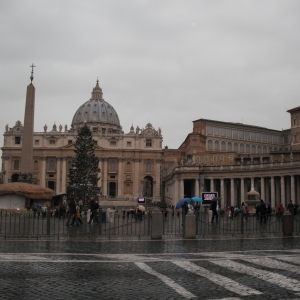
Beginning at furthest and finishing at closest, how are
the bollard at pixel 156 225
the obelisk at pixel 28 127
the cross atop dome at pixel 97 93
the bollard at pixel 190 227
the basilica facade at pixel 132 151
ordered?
1. the cross atop dome at pixel 97 93
2. the basilica facade at pixel 132 151
3. the obelisk at pixel 28 127
4. the bollard at pixel 190 227
5. the bollard at pixel 156 225

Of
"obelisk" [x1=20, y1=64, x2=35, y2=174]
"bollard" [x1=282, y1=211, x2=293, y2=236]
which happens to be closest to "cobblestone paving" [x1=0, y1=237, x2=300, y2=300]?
"bollard" [x1=282, y1=211, x2=293, y2=236]

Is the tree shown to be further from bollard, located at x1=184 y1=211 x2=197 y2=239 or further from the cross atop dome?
the cross atop dome

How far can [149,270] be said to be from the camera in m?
10.0

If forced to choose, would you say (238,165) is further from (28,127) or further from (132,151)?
(132,151)

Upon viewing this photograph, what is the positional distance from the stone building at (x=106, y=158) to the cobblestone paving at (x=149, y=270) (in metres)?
95.0

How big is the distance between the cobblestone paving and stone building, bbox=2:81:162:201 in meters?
95.0

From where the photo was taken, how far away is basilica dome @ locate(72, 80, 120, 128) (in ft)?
481

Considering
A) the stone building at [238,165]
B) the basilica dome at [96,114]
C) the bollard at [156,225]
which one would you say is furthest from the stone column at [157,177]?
the bollard at [156,225]

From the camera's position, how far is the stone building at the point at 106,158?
360 ft

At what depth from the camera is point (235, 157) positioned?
8425cm

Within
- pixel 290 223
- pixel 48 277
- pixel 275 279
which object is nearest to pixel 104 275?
pixel 48 277

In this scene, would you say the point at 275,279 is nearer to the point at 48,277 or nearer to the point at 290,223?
the point at 48,277

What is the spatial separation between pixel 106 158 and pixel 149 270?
331ft

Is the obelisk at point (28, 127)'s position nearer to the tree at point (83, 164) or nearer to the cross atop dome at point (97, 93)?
the tree at point (83, 164)
